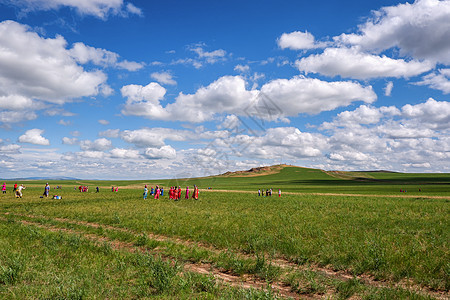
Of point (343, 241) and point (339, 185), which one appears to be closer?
point (343, 241)

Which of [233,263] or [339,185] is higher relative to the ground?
[233,263]

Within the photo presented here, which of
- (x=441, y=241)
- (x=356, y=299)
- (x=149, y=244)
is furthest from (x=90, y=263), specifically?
(x=441, y=241)

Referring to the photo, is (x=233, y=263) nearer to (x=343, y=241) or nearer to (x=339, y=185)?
(x=343, y=241)

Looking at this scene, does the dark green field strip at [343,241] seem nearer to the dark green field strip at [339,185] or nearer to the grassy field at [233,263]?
the grassy field at [233,263]

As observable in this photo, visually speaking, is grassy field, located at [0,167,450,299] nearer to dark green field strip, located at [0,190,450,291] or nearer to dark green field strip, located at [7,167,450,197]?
dark green field strip, located at [0,190,450,291]

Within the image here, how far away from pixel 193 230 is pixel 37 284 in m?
7.96

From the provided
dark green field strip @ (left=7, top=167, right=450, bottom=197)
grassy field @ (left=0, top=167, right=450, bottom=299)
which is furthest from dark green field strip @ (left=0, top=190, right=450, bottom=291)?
→ dark green field strip @ (left=7, top=167, right=450, bottom=197)

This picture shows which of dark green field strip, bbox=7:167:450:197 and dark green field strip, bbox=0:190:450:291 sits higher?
dark green field strip, bbox=0:190:450:291

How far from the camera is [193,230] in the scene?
44.9 feet

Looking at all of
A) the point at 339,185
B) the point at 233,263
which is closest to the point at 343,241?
the point at 233,263

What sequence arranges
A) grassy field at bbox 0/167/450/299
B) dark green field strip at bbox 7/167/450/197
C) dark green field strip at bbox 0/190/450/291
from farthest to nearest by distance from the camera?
dark green field strip at bbox 7/167/450/197 → dark green field strip at bbox 0/190/450/291 → grassy field at bbox 0/167/450/299

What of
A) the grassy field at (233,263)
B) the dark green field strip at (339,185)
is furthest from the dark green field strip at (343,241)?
the dark green field strip at (339,185)

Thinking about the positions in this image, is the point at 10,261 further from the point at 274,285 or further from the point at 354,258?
the point at 354,258

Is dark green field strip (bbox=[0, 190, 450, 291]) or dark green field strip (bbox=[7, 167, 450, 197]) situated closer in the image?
dark green field strip (bbox=[0, 190, 450, 291])
